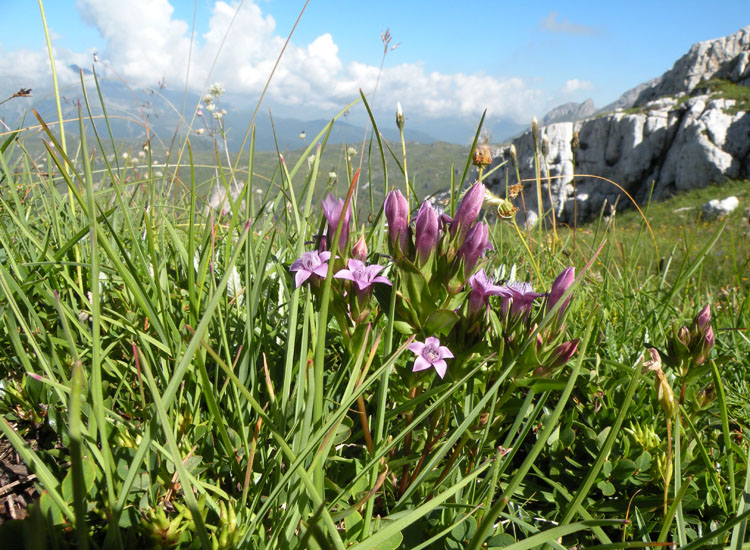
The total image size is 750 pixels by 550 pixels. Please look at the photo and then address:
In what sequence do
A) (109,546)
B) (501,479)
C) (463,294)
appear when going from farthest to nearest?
(501,479) → (463,294) → (109,546)

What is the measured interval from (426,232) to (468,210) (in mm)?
129

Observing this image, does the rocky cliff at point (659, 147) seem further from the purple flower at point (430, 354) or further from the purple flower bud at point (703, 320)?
the purple flower at point (430, 354)

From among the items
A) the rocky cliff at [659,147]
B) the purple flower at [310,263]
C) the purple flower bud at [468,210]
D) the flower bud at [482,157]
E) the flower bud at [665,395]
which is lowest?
the flower bud at [665,395]

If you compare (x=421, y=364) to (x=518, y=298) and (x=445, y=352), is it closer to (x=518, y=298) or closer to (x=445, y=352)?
(x=445, y=352)

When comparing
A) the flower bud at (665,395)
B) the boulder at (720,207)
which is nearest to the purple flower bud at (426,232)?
the flower bud at (665,395)

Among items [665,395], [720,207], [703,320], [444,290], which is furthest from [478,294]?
[720,207]

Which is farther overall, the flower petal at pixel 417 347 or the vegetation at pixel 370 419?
the flower petal at pixel 417 347

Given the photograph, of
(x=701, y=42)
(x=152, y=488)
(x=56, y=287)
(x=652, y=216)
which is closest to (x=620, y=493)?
(x=152, y=488)

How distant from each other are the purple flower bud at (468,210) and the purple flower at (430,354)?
0.27 metres

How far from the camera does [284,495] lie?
0.92 meters

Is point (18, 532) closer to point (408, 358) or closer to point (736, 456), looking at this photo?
point (408, 358)

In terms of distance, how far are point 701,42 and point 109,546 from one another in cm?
7455

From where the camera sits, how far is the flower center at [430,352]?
98 cm

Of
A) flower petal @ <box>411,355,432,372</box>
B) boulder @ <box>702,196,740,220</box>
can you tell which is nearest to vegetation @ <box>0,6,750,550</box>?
flower petal @ <box>411,355,432,372</box>
